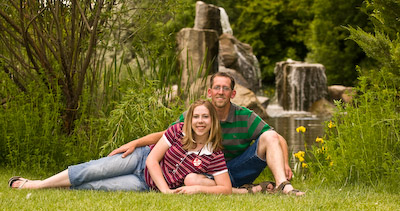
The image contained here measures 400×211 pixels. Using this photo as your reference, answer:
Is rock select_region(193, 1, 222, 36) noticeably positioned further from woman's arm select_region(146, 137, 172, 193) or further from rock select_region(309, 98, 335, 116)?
woman's arm select_region(146, 137, 172, 193)

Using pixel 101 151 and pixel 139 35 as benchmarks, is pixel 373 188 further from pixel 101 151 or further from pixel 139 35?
pixel 139 35

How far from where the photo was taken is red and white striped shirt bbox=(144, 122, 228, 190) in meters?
4.03

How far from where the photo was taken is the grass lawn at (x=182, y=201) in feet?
11.4

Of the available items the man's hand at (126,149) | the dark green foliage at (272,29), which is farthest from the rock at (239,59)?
the man's hand at (126,149)

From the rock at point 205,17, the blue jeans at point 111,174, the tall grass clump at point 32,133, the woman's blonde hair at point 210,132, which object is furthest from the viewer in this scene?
the rock at point 205,17

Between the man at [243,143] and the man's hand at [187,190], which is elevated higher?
the man at [243,143]

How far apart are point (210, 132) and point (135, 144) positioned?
639 millimetres

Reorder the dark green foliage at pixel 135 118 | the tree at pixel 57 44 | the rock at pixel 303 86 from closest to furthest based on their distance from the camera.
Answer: the dark green foliage at pixel 135 118, the tree at pixel 57 44, the rock at pixel 303 86

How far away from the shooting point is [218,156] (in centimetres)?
403

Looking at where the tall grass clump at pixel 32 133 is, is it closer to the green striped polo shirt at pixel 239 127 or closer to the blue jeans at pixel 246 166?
the green striped polo shirt at pixel 239 127

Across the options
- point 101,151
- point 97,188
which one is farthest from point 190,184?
point 101,151

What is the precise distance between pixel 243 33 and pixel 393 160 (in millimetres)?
25945

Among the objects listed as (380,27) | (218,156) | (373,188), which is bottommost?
(373,188)

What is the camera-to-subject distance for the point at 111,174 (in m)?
4.18
